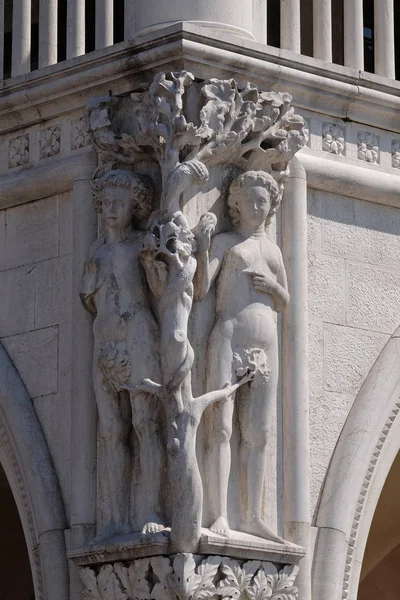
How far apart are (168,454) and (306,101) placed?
2.77 meters

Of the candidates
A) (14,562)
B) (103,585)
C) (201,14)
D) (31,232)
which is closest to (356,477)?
(103,585)

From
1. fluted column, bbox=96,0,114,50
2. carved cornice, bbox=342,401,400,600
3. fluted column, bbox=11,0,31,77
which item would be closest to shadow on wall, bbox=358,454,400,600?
carved cornice, bbox=342,401,400,600

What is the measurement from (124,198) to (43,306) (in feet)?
3.89

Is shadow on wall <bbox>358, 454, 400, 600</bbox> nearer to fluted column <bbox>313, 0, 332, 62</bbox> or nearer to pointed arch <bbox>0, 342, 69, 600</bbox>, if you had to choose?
pointed arch <bbox>0, 342, 69, 600</bbox>

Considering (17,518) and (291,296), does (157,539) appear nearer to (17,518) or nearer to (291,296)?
(291,296)

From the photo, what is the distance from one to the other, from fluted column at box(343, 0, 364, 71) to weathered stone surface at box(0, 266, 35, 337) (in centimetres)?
265

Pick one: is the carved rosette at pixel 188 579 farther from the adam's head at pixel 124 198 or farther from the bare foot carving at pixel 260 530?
the adam's head at pixel 124 198

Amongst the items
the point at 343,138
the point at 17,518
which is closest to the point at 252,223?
the point at 343,138

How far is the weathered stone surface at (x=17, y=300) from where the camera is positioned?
46.7 feet

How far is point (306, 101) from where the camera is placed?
14.1m

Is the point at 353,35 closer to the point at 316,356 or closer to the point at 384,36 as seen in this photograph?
the point at 384,36

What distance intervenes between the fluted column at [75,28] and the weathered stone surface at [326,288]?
216 cm

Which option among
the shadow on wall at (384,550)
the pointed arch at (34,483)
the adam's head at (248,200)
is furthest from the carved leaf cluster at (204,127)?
the shadow on wall at (384,550)

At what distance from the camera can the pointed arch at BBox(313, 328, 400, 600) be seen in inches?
535
